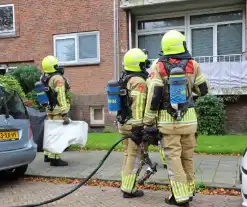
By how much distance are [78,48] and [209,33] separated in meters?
4.83

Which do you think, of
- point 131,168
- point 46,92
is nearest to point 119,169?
point 131,168

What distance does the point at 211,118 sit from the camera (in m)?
10.1

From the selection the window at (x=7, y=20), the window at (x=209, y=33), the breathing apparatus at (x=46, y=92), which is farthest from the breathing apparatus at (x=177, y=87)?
the window at (x=7, y=20)

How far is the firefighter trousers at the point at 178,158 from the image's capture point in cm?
416

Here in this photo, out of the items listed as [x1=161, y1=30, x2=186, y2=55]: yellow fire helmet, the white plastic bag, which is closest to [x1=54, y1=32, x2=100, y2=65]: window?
the white plastic bag

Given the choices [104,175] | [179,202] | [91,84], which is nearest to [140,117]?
[179,202]

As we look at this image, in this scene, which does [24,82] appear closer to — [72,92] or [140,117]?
[72,92]

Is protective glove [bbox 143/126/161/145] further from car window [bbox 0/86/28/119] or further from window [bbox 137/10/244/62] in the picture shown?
window [bbox 137/10/244/62]

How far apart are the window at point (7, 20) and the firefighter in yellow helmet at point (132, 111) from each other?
9.99 m

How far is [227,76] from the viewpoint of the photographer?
34.4 feet

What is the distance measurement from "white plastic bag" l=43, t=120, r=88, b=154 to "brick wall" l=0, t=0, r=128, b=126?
5696 mm

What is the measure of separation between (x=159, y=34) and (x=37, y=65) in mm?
4910

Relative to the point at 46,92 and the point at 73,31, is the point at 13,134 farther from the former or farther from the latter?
the point at 73,31

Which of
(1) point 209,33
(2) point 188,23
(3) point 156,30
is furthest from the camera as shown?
(3) point 156,30
